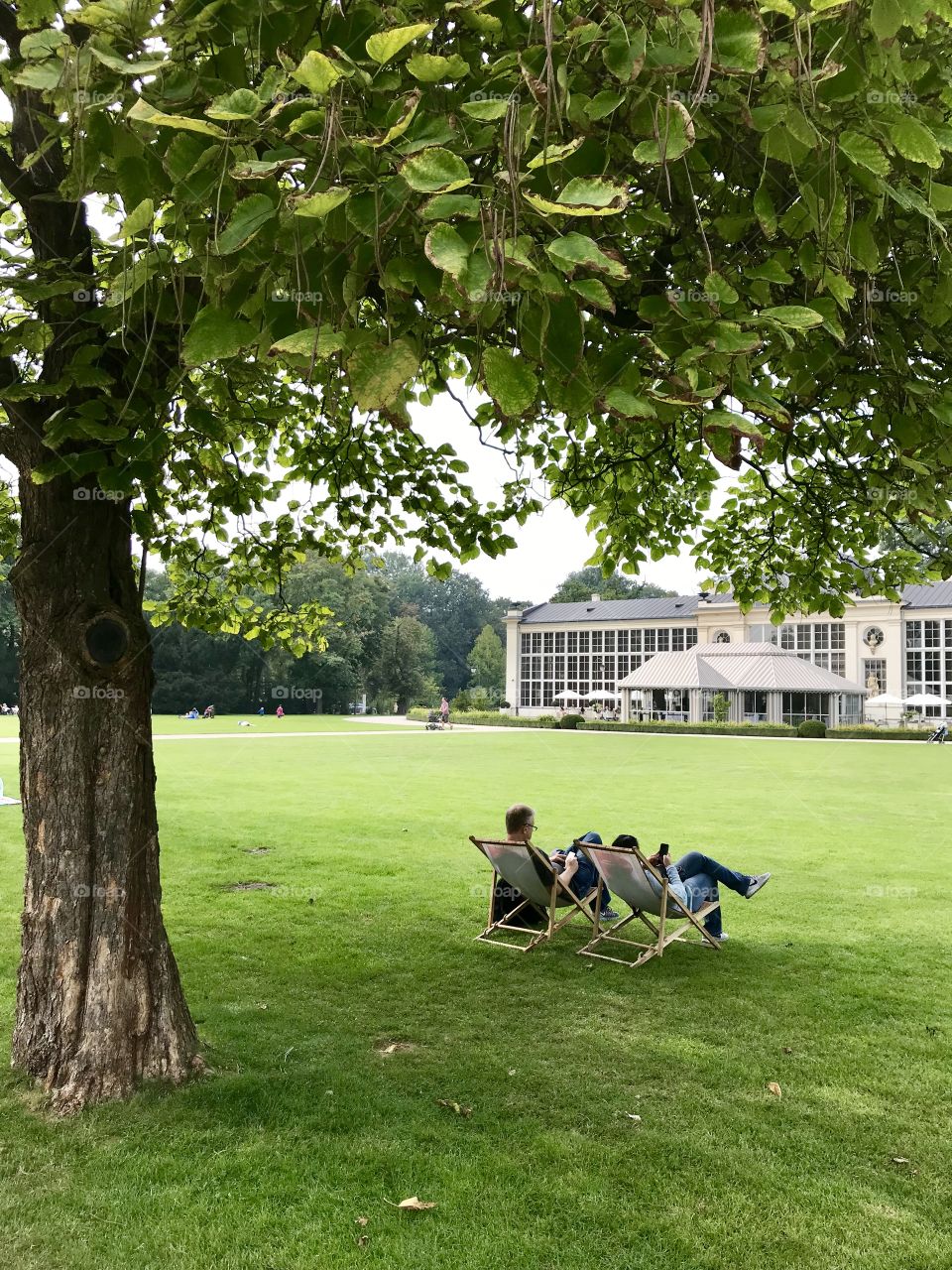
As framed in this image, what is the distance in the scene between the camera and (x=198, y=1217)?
3590 mm

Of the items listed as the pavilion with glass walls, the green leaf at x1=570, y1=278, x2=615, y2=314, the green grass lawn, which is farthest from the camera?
the pavilion with glass walls

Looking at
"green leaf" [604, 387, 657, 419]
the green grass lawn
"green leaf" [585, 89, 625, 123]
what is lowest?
the green grass lawn

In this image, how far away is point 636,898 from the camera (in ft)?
23.9

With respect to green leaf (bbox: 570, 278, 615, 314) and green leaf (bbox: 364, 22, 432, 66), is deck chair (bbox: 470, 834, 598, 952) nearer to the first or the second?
green leaf (bbox: 570, 278, 615, 314)

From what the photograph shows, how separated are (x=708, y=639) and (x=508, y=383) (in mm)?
71013

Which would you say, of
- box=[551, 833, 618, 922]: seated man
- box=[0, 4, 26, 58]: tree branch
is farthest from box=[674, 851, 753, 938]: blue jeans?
box=[0, 4, 26, 58]: tree branch

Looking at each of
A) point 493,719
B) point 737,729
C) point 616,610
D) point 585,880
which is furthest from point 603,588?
point 585,880

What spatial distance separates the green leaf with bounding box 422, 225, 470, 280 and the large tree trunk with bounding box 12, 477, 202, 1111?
3265 mm

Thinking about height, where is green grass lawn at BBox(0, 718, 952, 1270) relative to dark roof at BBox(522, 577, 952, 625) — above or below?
below

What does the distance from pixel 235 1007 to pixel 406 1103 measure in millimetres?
1748

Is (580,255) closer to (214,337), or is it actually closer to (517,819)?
(214,337)

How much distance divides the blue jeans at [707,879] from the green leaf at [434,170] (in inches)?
259

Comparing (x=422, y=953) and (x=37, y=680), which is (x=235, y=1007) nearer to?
(x=422, y=953)

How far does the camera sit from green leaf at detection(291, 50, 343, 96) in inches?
74.1
